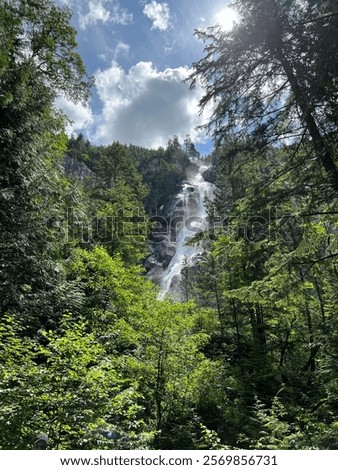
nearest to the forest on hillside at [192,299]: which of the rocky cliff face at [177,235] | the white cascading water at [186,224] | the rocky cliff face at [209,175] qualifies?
the rocky cliff face at [177,235]

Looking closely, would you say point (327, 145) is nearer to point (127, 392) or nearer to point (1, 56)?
point (127, 392)

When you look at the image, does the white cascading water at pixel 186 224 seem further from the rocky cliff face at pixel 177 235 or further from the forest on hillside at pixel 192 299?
the forest on hillside at pixel 192 299

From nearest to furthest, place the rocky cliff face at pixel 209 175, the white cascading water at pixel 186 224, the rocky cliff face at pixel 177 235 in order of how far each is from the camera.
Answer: the white cascading water at pixel 186 224 → the rocky cliff face at pixel 177 235 → the rocky cliff face at pixel 209 175

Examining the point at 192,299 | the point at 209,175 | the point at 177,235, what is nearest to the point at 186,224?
the point at 177,235

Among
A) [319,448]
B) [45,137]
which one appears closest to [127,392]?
[319,448]

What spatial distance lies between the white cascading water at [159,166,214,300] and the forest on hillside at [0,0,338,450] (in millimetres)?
33087

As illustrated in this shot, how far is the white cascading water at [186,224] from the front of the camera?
1972 inches

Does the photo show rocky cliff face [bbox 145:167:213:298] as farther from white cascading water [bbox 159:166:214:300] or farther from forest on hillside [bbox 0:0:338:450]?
forest on hillside [bbox 0:0:338:450]

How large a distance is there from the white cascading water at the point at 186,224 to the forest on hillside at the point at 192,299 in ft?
109

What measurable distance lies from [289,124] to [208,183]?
8147cm

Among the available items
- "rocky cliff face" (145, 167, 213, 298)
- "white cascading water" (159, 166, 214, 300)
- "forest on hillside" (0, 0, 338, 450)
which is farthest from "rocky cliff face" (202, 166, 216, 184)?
"forest on hillside" (0, 0, 338, 450)

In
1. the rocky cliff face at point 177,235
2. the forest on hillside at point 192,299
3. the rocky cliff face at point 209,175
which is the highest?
the rocky cliff face at point 209,175

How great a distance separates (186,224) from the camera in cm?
6569

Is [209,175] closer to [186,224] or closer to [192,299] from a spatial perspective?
[186,224]
